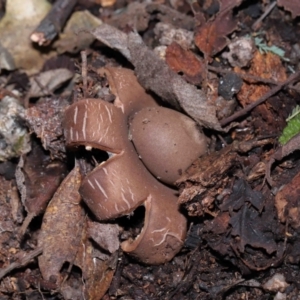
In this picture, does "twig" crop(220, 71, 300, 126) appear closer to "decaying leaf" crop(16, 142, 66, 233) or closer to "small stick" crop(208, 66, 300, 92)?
"small stick" crop(208, 66, 300, 92)

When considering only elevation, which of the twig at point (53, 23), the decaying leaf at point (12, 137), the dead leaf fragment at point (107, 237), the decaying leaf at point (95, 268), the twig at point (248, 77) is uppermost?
the twig at point (53, 23)

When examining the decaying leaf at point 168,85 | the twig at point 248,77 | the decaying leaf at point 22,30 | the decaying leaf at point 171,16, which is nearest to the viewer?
the decaying leaf at point 168,85

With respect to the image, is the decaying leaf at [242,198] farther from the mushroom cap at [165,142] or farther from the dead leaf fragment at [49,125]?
the dead leaf fragment at [49,125]

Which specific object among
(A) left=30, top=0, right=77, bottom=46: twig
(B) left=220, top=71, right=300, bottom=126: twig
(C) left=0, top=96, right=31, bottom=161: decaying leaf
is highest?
(A) left=30, top=0, right=77, bottom=46: twig

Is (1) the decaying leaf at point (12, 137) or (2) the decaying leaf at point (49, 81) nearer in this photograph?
(1) the decaying leaf at point (12, 137)

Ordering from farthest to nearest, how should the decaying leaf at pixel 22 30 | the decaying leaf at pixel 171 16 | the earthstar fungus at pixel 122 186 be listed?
the decaying leaf at pixel 22 30, the decaying leaf at pixel 171 16, the earthstar fungus at pixel 122 186

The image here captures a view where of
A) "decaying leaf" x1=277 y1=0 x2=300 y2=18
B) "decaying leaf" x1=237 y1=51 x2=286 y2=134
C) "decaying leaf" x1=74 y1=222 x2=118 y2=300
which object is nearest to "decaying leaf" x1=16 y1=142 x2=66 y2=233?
"decaying leaf" x1=74 y1=222 x2=118 y2=300

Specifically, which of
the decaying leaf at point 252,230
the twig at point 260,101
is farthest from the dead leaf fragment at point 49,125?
the decaying leaf at point 252,230
